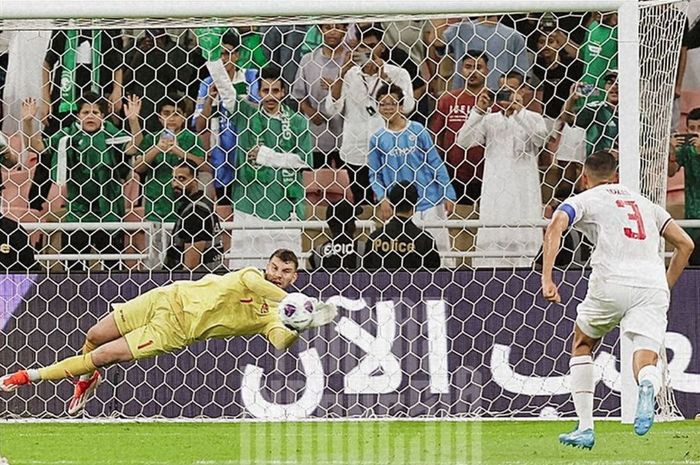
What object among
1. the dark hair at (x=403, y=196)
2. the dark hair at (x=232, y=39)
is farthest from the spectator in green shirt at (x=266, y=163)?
the dark hair at (x=403, y=196)

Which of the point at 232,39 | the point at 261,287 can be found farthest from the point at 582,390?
the point at 232,39

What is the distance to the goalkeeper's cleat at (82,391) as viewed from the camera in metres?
8.57

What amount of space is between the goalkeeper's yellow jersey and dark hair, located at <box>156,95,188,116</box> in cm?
243

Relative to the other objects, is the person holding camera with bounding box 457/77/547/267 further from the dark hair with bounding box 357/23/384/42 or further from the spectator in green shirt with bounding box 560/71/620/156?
the dark hair with bounding box 357/23/384/42

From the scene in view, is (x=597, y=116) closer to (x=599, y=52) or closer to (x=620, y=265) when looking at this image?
(x=599, y=52)

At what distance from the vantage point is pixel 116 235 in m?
10.0

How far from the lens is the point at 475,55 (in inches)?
416

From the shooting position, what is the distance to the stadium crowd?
9844 mm

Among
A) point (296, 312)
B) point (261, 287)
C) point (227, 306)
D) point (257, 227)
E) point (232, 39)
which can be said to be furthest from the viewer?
point (232, 39)

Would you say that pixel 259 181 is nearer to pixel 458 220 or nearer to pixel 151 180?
pixel 151 180

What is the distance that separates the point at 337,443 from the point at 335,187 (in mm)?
2984

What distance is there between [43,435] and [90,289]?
136 centimetres

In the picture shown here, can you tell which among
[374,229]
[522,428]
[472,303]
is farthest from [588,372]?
[374,229]

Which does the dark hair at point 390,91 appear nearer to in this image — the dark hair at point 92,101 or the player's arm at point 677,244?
the dark hair at point 92,101
